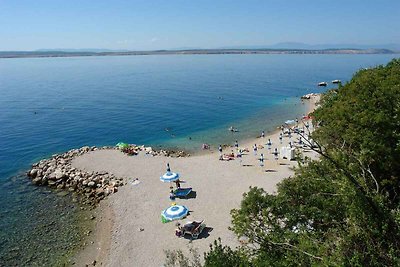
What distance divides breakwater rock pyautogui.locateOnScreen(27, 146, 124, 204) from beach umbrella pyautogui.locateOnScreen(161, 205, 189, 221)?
8201 mm

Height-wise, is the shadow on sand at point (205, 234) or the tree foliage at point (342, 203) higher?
the tree foliage at point (342, 203)

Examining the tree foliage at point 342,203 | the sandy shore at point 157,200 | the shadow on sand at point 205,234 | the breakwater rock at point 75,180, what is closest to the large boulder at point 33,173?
the breakwater rock at point 75,180

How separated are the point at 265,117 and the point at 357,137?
1659 inches

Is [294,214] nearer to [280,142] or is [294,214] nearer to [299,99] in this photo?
[280,142]

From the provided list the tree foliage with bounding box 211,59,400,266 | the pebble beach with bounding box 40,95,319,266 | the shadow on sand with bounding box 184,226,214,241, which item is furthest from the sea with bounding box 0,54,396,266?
the tree foliage with bounding box 211,59,400,266

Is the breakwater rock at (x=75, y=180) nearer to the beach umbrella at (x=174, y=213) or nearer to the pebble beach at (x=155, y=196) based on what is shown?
the pebble beach at (x=155, y=196)

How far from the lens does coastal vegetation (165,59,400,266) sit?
8633 mm

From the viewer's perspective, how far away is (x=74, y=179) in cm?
3294

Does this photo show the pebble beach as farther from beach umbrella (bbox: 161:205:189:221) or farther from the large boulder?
the large boulder

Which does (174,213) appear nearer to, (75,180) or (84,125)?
(75,180)

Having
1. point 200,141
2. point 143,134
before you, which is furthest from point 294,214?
point 143,134

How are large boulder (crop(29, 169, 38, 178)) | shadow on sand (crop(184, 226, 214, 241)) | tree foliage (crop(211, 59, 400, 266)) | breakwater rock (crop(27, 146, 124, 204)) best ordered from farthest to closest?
large boulder (crop(29, 169, 38, 178)) < breakwater rock (crop(27, 146, 124, 204)) < shadow on sand (crop(184, 226, 214, 241)) < tree foliage (crop(211, 59, 400, 266))

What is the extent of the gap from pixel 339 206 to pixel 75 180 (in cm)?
2793

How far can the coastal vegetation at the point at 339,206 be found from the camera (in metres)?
8.63
